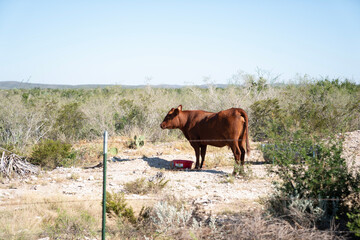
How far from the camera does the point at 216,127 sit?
396 inches

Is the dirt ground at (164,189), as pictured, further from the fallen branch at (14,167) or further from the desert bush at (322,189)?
the desert bush at (322,189)

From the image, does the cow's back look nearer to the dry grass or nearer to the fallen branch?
the dry grass

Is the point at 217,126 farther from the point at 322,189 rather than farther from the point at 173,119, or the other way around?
the point at 322,189

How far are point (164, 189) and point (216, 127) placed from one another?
2828mm

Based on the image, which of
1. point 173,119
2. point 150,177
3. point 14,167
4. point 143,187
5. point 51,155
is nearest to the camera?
point 143,187

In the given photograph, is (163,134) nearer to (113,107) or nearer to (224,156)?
(113,107)

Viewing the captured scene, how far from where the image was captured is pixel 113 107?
65.2ft

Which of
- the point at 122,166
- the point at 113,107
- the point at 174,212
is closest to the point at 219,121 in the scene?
the point at 122,166

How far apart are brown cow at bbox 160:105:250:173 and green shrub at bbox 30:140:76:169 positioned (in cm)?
322

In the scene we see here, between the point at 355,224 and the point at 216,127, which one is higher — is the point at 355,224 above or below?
below

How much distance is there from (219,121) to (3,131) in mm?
9708

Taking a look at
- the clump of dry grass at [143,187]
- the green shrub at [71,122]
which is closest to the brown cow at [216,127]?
A: the clump of dry grass at [143,187]

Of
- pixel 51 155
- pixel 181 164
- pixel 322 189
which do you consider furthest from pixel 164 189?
pixel 51 155

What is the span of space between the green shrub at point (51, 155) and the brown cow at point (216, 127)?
10.6 ft
